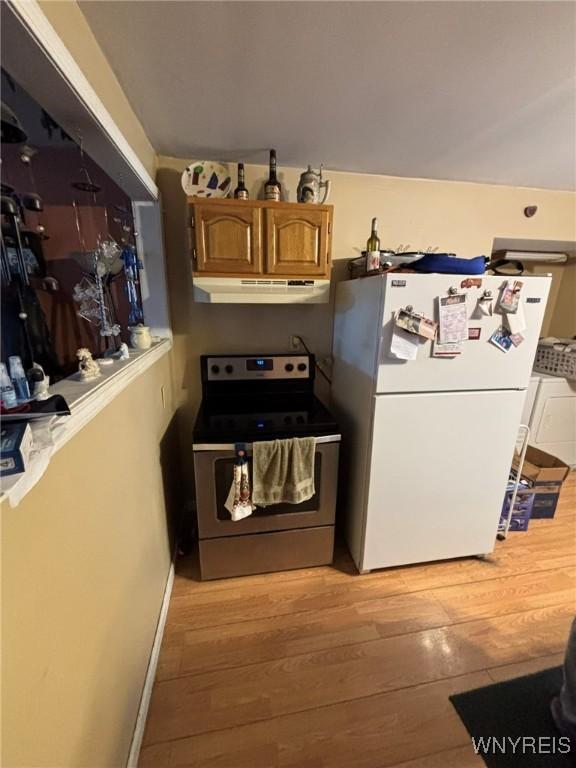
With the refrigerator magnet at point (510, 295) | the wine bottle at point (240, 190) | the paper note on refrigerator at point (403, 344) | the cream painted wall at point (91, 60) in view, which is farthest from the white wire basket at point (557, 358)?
the cream painted wall at point (91, 60)

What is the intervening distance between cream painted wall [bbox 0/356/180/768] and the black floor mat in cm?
120

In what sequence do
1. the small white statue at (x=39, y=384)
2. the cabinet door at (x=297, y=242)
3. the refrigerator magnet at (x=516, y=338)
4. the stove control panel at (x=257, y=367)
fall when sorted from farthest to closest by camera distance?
the stove control panel at (x=257, y=367) → the cabinet door at (x=297, y=242) → the refrigerator magnet at (x=516, y=338) → the small white statue at (x=39, y=384)

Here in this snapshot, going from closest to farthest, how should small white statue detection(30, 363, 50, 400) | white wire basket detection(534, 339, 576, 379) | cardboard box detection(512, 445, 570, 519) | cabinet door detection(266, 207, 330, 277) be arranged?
1. small white statue detection(30, 363, 50, 400)
2. cabinet door detection(266, 207, 330, 277)
3. cardboard box detection(512, 445, 570, 519)
4. white wire basket detection(534, 339, 576, 379)

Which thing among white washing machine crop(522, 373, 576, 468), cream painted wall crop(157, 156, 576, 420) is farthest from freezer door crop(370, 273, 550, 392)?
white washing machine crop(522, 373, 576, 468)

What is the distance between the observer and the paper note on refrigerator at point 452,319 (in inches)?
54.4

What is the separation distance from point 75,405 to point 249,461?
0.94 metres

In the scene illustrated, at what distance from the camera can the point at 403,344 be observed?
140 cm

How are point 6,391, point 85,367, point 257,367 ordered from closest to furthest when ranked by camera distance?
1. point 6,391
2. point 85,367
3. point 257,367

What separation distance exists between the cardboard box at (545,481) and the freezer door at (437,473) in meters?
0.57

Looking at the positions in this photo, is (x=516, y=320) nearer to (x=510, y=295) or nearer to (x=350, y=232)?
(x=510, y=295)

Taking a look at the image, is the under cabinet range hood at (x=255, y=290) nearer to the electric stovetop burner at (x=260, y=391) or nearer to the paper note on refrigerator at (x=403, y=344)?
the electric stovetop burner at (x=260, y=391)

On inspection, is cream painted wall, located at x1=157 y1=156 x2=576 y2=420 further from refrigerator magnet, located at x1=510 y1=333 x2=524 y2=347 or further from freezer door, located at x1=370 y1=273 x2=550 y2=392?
refrigerator magnet, located at x1=510 y1=333 x2=524 y2=347

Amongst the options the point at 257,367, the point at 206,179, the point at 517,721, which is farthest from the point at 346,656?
the point at 206,179

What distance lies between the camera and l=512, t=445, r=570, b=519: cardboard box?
208 centimetres
